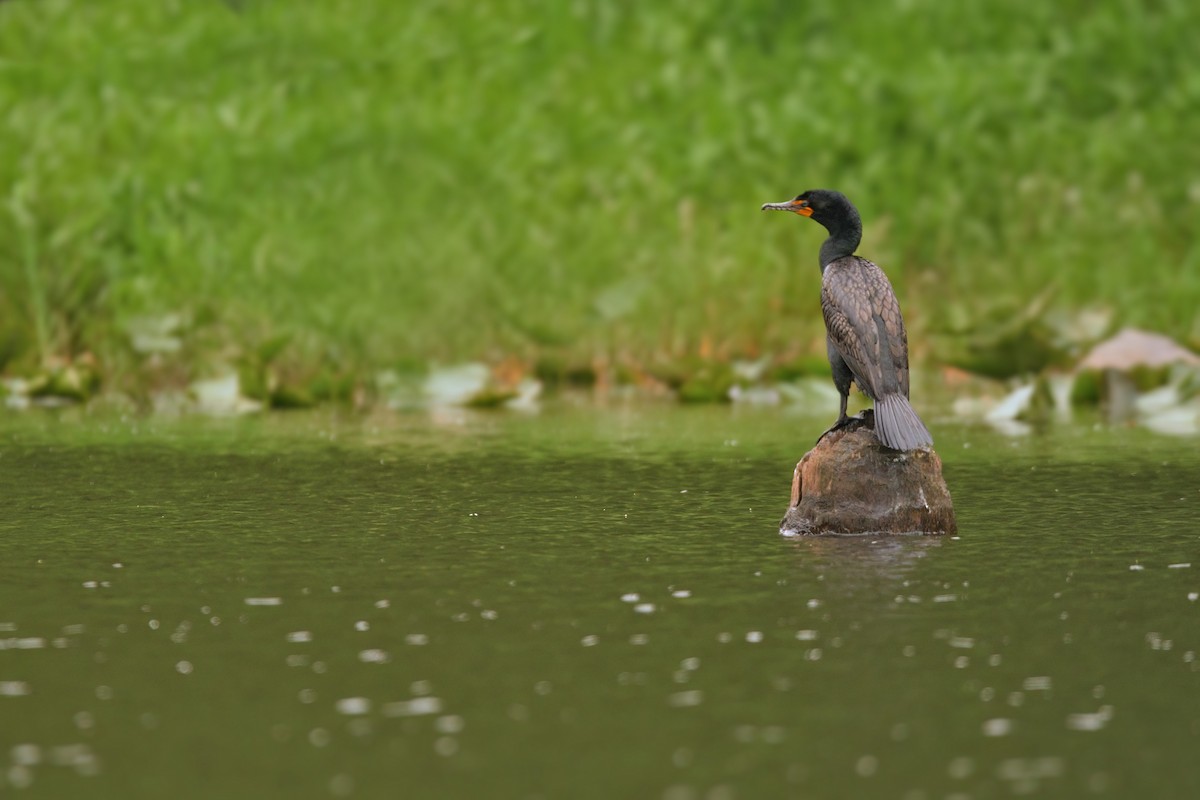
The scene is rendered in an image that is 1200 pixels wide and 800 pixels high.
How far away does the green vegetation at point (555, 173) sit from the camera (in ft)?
63.2

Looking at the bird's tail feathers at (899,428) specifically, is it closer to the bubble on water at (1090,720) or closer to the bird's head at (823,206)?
the bird's head at (823,206)

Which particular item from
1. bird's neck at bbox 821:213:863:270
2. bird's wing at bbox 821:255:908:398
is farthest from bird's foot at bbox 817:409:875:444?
bird's neck at bbox 821:213:863:270

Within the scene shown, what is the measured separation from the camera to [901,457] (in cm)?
946

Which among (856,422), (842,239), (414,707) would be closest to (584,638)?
(414,707)

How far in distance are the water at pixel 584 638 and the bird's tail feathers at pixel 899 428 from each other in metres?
0.47

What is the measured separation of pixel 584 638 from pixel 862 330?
352cm

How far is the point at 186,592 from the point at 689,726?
2937 mm

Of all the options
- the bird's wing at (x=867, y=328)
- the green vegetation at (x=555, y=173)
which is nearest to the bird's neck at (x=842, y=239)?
the bird's wing at (x=867, y=328)

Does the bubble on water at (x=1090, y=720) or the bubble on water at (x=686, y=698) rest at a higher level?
the bubble on water at (x=686, y=698)

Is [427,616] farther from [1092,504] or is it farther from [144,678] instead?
[1092,504]

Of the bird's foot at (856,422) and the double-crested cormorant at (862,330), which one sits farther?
the bird's foot at (856,422)

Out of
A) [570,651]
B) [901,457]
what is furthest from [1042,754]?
[901,457]

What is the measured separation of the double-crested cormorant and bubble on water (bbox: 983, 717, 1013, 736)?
12.4 feet

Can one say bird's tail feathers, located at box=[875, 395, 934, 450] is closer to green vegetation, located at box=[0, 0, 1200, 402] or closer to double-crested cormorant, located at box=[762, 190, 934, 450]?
double-crested cormorant, located at box=[762, 190, 934, 450]
